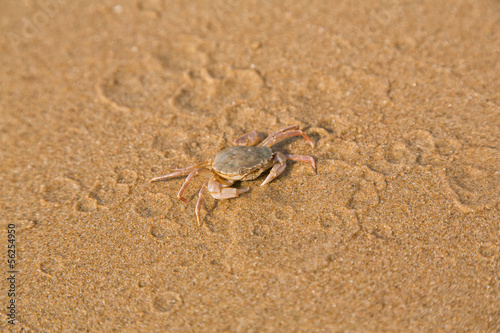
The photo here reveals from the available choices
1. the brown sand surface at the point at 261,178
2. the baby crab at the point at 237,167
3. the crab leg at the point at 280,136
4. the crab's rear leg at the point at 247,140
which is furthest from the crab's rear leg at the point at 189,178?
A: the crab leg at the point at 280,136

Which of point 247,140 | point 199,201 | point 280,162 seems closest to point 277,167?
point 280,162

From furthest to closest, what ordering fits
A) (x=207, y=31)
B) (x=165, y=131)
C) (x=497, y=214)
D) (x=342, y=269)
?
(x=207, y=31) < (x=165, y=131) < (x=497, y=214) < (x=342, y=269)

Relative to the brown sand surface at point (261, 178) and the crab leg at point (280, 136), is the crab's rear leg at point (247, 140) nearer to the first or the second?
the crab leg at point (280, 136)

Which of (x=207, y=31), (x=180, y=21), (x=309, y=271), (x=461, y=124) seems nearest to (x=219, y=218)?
(x=309, y=271)

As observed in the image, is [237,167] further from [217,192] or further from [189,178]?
[189,178]

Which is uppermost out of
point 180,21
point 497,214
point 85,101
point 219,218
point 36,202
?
point 180,21

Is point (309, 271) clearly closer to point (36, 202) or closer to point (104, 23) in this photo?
point (36, 202)
